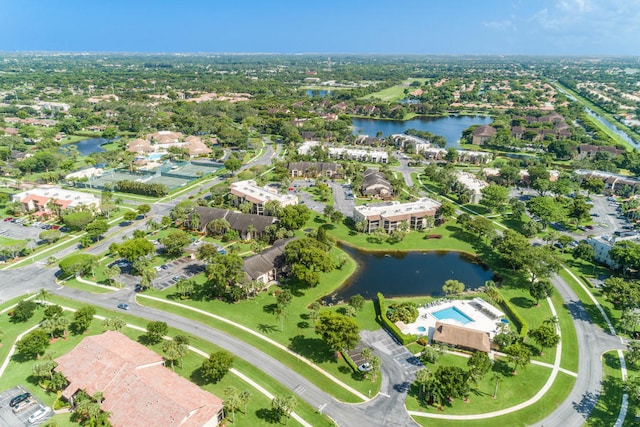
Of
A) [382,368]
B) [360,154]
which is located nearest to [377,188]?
[360,154]

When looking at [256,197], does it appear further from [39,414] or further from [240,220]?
[39,414]

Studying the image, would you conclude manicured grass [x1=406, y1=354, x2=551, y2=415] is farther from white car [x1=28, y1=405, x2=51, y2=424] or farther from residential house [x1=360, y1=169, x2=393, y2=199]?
residential house [x1=360, y1=169, x2=393, y2=199]

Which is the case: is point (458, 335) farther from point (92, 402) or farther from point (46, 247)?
point (46, 247)

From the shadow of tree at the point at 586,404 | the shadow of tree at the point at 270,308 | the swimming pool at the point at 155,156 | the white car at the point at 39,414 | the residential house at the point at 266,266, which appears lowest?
the shadow of tree at the point at 586,404

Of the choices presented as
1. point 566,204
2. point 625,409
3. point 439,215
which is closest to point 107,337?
point 625,409

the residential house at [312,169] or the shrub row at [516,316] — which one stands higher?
the residential house at [312,169]

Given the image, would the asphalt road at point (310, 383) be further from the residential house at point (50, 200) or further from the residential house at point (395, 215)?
the residential house at point (50, 200)

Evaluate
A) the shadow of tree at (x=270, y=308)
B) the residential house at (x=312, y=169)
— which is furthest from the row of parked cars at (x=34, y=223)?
the residential house at (x=312, y=169)
